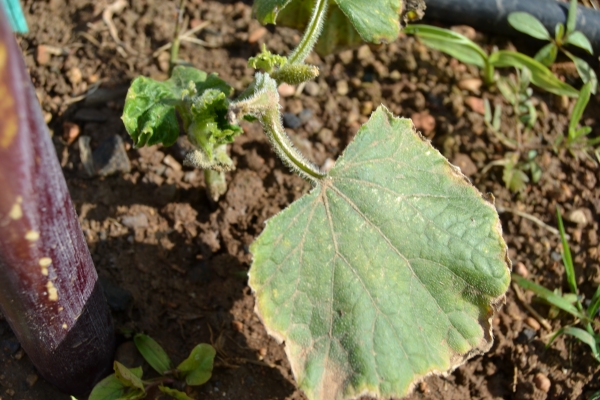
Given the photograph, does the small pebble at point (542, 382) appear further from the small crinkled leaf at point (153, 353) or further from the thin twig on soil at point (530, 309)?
the small crinkled leaf at point (153, 353)

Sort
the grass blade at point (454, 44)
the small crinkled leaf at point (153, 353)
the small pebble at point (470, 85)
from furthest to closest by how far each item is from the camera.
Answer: the small pebble at point (470, 85), the grass blade at point (454, 44), the small crinkled leaf at point (153, 353)

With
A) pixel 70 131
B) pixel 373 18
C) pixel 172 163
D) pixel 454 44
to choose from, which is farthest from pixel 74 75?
pixel 454 44

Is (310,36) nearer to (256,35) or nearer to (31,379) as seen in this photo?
(256,35)

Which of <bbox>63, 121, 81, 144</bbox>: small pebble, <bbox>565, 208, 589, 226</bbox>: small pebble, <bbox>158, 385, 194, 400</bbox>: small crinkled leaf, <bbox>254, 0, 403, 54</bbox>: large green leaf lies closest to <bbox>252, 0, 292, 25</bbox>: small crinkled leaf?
<bbox>254, 0, 403, 54</bbox>: large green leaf

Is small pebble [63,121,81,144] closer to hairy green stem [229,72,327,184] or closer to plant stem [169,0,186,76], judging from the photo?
plant stem [169,0,186,76]

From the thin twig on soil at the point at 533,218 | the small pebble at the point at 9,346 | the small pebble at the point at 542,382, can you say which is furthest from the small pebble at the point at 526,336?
the small pebble at the point at 9,346
